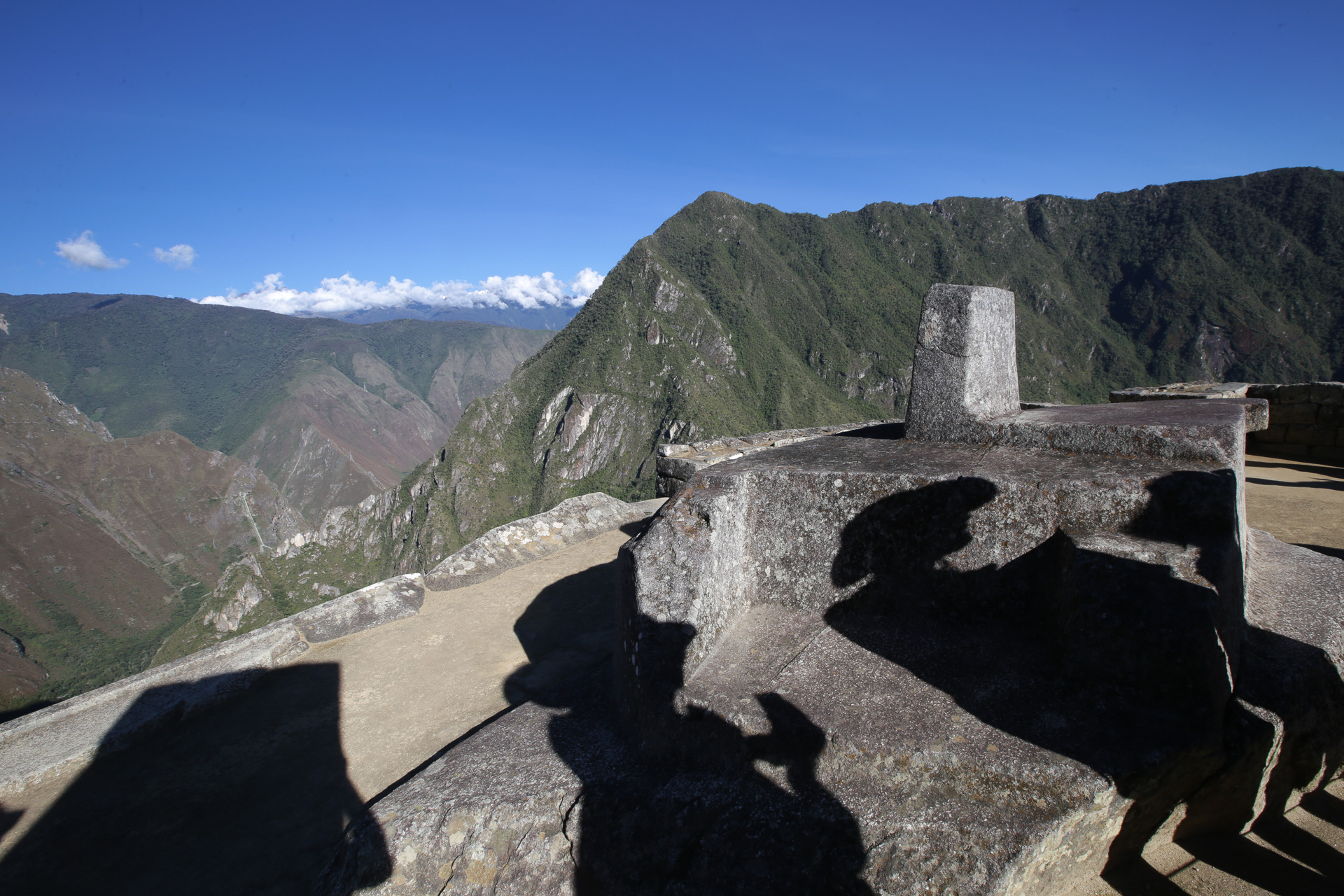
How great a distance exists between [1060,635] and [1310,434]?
11385 mm

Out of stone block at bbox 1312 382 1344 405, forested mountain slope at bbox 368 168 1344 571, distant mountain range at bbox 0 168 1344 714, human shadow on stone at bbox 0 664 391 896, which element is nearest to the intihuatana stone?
human shadow on stone at bbox 0 664 391 896

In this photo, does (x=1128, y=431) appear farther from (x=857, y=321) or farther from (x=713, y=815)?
(x=857, y=321)

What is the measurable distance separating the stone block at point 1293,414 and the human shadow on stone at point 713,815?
12.1 meters

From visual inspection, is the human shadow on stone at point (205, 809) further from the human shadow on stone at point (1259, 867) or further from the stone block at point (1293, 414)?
the stone block at point (1293, 414)

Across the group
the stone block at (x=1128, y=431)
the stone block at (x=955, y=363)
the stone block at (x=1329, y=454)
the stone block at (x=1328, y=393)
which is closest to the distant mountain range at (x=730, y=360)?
the stone block at (x=955, y=363)

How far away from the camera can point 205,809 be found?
11.5 feet

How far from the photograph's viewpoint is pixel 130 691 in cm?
455

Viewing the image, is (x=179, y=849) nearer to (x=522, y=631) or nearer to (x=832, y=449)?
(x=522, y=631)

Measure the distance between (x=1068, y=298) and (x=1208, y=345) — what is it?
27215mm

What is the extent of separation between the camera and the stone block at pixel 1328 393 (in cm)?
964

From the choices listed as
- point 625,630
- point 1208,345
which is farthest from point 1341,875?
point 1208,345

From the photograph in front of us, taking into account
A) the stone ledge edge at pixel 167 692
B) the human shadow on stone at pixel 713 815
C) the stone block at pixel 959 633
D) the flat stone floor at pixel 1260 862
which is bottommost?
the flat stone floor at pixel 1260 862

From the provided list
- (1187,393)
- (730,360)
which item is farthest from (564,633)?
(730,360)

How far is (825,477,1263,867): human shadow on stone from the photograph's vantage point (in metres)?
2.39
